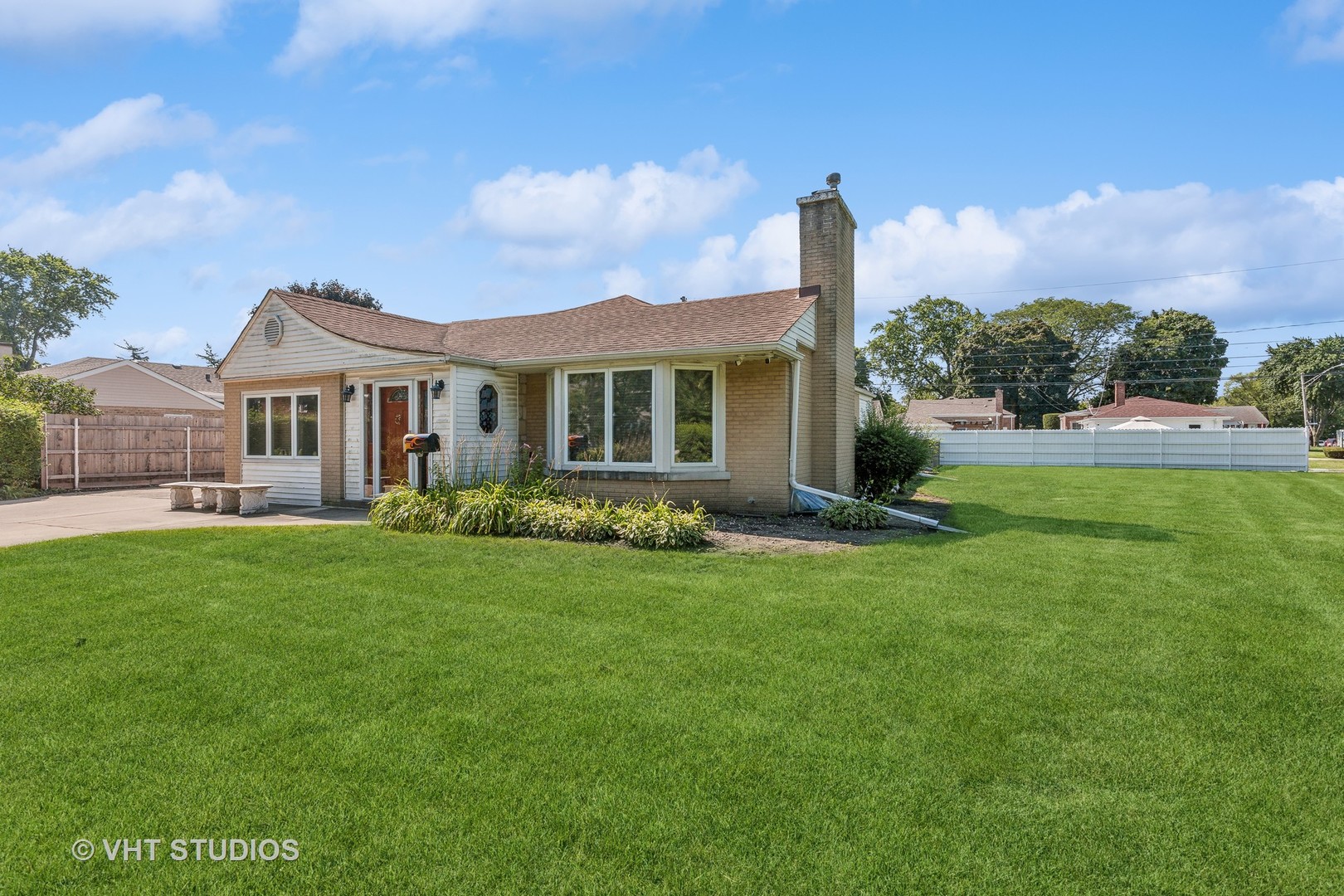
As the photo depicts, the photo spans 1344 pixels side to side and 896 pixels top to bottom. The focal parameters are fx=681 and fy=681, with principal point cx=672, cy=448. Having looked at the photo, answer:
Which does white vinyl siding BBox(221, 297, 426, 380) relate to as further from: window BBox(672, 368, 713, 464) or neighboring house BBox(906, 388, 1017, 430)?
neighboring house BBox(906, 388, 1017, 430)

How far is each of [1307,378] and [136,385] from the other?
73.2 m

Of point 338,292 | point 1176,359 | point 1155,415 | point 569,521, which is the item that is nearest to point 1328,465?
point 1155,415

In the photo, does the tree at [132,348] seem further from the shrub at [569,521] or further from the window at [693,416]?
the shrub at [569,521]

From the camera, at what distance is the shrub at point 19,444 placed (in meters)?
14.5

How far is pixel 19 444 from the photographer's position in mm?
14781

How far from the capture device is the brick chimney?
12109mm

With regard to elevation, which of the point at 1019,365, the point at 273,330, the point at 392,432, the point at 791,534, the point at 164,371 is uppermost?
the point at 1019,365

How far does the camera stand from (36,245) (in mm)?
49156

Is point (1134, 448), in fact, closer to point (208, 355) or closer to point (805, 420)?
point (805, 420)

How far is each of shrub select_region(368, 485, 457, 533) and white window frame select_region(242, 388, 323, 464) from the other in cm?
382

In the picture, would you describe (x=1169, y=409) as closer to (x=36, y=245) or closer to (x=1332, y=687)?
(x=1332, y=687)

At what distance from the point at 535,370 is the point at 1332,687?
10.9 meters

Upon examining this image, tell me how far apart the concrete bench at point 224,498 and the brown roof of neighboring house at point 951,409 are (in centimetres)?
4003

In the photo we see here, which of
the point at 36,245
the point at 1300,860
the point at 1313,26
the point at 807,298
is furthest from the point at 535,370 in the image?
the point at 36,245
